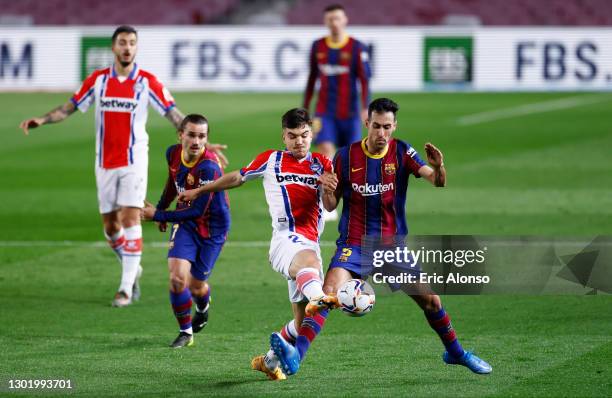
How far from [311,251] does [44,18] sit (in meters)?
26.7

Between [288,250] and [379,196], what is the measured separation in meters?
Answer: 0.62

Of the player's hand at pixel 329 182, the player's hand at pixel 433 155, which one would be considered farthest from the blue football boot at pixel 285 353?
the player's hand at pixel 433 155

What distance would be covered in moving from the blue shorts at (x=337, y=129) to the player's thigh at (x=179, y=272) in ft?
16.2

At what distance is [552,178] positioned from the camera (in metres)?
15.5

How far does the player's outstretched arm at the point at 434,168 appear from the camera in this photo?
6.41 m

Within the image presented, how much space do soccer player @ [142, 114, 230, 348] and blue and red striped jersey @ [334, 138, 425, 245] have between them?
1199 mm

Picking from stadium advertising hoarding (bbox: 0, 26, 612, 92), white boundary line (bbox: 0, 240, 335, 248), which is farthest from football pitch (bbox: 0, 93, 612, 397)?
stadium advertising hoarding (bbox: 0, 26, 612, 92)

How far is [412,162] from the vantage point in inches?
267

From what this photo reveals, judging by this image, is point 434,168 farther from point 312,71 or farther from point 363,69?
point 312,71

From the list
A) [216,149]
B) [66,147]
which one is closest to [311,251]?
[216,149]

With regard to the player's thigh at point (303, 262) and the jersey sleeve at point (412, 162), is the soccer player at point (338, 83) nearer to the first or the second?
the jersey sleeve at point (412, 162)

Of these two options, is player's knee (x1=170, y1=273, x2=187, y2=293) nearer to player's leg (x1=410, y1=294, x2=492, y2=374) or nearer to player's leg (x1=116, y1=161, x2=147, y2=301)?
player's leg (x1=116, y1=161, x2=147, y2=301)

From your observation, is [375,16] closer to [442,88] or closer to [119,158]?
[442,88]

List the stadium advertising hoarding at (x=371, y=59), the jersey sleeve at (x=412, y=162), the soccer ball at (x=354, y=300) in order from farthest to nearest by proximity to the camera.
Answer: the stadium advertising hoarding at (x=371, y=59), the jersey sleeve at (x=412, y=162), the soccer ball at (x=354, y=300)
